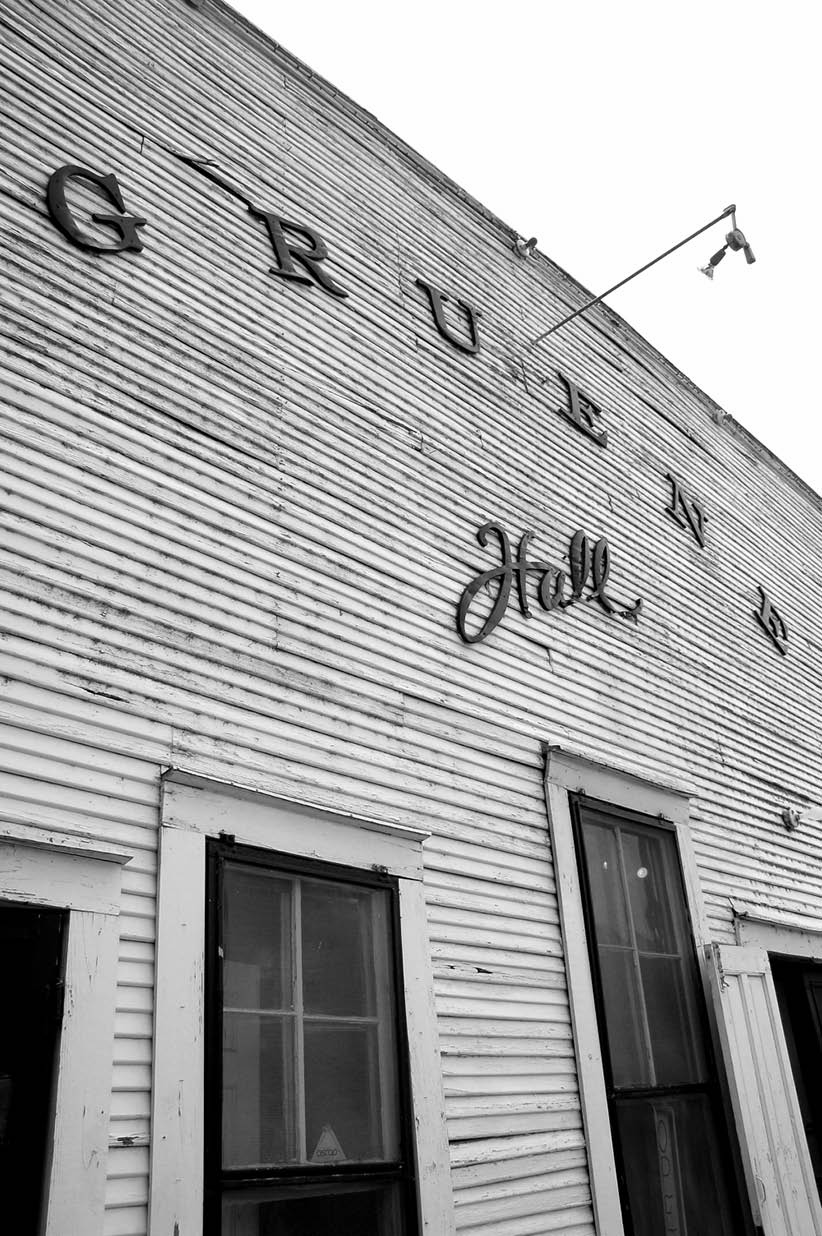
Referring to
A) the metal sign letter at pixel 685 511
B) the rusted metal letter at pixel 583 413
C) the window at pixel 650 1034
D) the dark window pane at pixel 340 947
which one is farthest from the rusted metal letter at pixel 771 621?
the dark window pane at pixel 340 947

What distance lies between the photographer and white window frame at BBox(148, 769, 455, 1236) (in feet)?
11.1

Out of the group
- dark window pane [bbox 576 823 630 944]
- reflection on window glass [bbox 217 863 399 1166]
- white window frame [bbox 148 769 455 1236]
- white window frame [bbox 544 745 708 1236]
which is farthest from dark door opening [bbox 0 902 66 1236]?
dark window pane [bbox 576 823 630 944]

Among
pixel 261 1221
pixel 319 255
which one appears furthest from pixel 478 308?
pixel 261 1221

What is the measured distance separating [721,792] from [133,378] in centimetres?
483

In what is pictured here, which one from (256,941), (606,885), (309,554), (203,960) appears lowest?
(203,960)

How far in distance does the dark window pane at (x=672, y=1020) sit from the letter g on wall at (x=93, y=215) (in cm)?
466

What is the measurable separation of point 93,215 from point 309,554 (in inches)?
75.6

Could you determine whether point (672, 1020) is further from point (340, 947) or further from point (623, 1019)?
point (340, 947)

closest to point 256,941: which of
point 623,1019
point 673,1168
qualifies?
point 623,1019

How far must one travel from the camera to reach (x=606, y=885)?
579 centimetres

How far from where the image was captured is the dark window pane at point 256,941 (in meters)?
3.89

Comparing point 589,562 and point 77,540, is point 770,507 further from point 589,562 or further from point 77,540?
point 77,540

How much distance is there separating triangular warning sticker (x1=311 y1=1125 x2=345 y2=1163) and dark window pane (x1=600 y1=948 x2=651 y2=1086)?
1818 mm

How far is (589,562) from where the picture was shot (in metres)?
7.14
